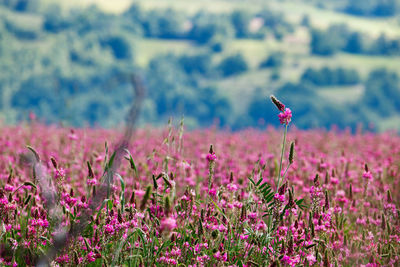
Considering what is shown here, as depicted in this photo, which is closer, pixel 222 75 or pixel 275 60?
pixel 275 60

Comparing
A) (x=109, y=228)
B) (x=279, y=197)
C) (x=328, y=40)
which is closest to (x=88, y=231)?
(x=109, y=228)

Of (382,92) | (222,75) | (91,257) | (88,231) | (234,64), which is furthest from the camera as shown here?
(222,75)

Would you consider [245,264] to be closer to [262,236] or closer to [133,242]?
[262,236]

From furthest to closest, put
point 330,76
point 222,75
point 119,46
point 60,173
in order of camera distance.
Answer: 1. point 222,75
2. point 119,46
3. point 330,76
4. point 60,173

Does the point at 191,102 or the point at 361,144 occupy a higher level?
the point at 191,102

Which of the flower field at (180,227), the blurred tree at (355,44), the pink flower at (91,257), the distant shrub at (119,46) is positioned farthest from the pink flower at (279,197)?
the blurred tree at (355,44)

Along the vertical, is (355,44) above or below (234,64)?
above

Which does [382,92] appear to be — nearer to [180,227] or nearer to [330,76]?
[330,76]

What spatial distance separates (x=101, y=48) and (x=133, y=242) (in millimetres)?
195304

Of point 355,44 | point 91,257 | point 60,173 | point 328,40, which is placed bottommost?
point 91,257

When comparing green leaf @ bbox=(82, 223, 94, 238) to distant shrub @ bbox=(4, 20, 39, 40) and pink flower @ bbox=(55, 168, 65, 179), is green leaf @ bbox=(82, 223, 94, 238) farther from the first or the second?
distant shrub @ bbox=(4, 20, 39, 40)

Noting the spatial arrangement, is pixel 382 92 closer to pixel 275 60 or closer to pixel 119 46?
pixel 275 60

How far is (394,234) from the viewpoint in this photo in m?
4.99

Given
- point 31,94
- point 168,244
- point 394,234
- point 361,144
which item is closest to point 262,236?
point 168,244
